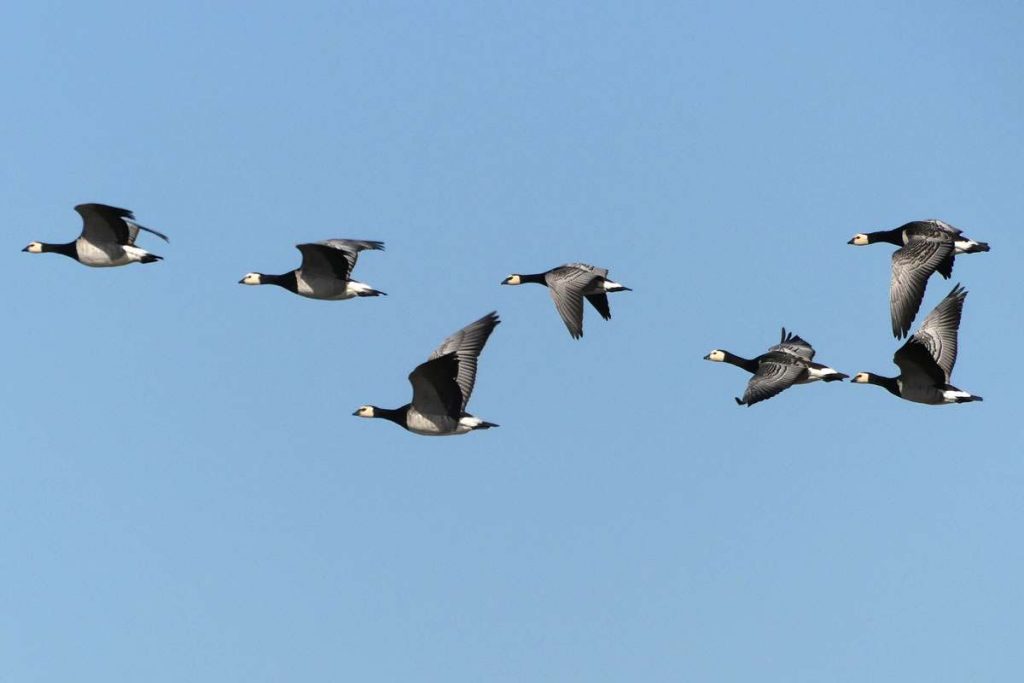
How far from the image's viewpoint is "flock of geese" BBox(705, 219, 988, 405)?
997 inches

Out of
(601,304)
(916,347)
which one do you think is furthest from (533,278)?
(916,347)

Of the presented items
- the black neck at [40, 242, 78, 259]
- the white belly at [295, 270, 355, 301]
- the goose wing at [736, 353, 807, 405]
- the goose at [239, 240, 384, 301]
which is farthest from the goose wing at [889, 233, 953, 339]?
the black neck at [40, 242, 78, 259]

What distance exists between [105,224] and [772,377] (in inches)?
473

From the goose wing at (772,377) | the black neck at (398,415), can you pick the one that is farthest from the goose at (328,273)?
the goose wing at (772,377)

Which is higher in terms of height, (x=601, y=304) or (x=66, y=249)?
(x=66, y=249)

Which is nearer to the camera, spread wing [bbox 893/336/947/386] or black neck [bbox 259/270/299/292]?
spread wing [bbox 893/336/947/386]

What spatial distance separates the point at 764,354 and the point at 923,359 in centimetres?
250

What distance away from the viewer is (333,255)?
26.6 meters

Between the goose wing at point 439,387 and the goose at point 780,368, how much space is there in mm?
4337

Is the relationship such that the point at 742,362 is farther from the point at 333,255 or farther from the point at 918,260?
the point at 333,255

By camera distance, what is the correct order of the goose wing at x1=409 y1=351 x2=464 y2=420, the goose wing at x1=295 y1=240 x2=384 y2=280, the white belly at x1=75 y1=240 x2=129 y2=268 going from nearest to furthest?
the goose wing at x1=409 y1=351 x2=464 y2=420
the goose wing at x1=295 y1=240 x2=384 y2=280
the white belly at x1=75 y1=240 x2=129 y2=268

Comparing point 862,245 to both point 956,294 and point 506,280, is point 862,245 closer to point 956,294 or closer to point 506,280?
point 956,294

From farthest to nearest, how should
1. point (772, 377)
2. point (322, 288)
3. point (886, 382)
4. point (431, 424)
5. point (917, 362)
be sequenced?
point (322, 288)
point (886, 382)
point (917, 362)
point (431, 424)
point (772, 377)

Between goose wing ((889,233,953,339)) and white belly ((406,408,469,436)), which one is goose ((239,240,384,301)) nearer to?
white belly ((406,408,469,436))
